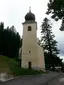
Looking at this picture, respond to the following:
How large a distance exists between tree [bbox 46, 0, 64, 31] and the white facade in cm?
2767

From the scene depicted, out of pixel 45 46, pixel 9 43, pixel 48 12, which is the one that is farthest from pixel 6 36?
pixel 48 12

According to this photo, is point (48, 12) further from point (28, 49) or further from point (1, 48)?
point (1, 48)

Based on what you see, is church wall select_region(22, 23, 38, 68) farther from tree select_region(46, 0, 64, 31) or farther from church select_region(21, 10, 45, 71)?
tree select_region(46, 0, 64, 31)

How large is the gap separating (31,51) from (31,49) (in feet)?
1.54

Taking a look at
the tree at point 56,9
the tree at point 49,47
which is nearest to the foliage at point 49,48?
the tree at point 49,47

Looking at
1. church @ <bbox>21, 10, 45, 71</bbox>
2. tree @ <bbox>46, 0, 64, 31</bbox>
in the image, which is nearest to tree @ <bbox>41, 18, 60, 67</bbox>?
church @ <bbox>21, 10, 45, 71</bbox>

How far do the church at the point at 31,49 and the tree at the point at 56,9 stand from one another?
2768 cm

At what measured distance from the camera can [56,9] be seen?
18.2m

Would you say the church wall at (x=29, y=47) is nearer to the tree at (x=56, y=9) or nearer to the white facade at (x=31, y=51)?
the white facade at (x=31, y=51)

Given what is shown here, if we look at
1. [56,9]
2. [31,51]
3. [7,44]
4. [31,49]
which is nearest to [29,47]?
[31,49]

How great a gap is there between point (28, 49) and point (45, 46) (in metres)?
16.7

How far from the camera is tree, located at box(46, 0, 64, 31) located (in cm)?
1744

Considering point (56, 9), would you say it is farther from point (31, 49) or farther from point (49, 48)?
point (49, 48)

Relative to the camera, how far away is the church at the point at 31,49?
154 feet
